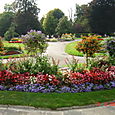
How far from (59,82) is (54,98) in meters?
1.03

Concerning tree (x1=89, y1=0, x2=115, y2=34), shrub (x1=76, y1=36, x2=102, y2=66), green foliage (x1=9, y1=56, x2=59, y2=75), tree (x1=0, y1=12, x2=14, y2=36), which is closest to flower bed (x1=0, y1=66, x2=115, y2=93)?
green foliage (x1=9, y1=56, x2=59, y2=75)

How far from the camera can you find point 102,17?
41.7 m

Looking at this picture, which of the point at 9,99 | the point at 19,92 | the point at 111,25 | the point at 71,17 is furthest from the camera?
the point at 71,17

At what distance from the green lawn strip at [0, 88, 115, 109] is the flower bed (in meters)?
0.33

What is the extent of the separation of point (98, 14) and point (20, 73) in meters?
38.3

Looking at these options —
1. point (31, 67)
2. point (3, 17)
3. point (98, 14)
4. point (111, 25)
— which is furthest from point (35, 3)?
point (31, 67)

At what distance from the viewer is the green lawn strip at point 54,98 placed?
4551 millimetres

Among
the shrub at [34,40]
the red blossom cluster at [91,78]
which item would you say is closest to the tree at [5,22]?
the shrub at [34,40]

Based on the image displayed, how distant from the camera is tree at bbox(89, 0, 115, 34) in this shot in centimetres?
4153

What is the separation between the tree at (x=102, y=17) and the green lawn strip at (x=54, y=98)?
126 ft

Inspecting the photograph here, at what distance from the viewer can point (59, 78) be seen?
6.07 m

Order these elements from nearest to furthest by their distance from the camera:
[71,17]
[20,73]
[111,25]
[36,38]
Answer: [20,73] → [36,38] → [111,25] → [71,17]

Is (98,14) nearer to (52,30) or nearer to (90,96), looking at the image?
(52,30)

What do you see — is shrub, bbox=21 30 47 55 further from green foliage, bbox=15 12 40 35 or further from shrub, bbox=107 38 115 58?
green foliage, bbox=15 12 40 35
